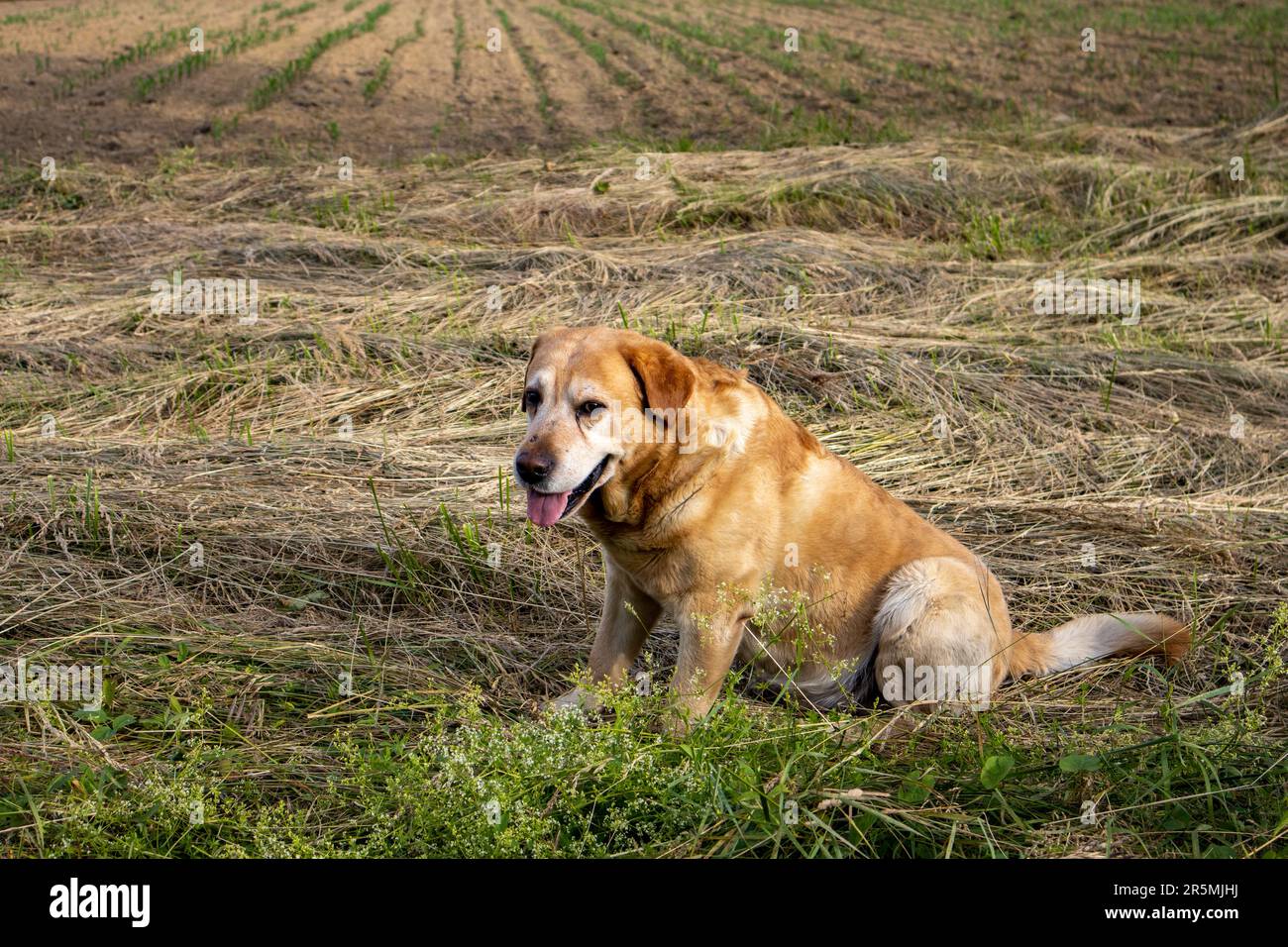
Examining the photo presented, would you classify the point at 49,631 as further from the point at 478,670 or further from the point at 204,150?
the point at 204,150

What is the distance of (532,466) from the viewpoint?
3.13m

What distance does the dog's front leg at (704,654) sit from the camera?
3398 mm

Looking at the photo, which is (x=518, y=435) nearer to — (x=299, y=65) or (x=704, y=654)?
(x=704, y=654)

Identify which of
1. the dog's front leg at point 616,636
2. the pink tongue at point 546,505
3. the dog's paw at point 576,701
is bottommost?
the dog's paw at point 576,701

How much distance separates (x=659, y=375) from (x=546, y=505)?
50 centimetres

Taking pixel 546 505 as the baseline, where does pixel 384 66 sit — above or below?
above

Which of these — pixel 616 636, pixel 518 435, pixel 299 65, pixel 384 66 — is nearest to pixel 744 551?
pixel 616 636

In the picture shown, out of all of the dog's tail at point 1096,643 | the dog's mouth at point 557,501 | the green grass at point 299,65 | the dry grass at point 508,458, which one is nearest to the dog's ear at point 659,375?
the dog's mouth at point 557,501

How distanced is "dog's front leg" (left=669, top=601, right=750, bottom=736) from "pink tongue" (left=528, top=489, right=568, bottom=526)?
53 centimetres

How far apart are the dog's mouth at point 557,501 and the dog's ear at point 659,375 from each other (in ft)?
0.74

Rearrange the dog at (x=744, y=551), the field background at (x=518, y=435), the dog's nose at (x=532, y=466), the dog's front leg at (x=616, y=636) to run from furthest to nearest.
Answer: the dog's front leg at (x=616, y=636)
the dog at (x=744, y=551)
the dog's nose at (x=532, y=466)
the field background at (x=518, y=435)

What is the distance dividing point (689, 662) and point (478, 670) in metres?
0.82

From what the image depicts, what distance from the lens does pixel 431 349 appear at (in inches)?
248

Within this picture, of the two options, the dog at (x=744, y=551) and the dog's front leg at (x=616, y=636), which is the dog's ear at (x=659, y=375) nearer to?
the dog at (x=744, y=551)
